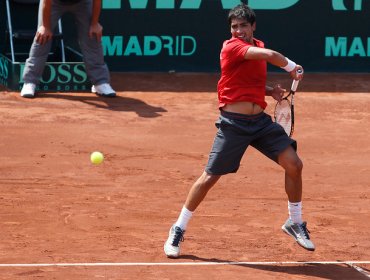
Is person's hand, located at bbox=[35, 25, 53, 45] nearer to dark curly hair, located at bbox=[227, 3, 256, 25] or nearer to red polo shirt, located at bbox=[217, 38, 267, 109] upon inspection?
red polo shirt, located at bbox=[217, 38, 267, 109]

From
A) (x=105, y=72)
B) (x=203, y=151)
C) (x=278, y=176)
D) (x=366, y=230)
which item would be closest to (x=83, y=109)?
(x=105, y=72)

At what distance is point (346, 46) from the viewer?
15.1 m

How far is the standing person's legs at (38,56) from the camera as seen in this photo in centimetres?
1291

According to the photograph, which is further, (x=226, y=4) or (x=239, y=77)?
(x=226, y=4)

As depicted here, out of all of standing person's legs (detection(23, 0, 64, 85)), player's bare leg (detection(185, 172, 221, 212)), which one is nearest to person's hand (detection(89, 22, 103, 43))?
standing person's legs (detection(23, 0, 64, 85))

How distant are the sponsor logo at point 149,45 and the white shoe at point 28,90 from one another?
6.22 ft

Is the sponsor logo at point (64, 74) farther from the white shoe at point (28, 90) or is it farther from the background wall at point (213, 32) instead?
the background wall at point (213, 32)

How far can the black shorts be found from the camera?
736 cm

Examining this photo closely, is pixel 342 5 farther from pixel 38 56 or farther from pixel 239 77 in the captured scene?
pixel 239 77

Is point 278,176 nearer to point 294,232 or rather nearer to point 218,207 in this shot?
point 218,207

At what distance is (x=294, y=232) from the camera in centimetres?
769

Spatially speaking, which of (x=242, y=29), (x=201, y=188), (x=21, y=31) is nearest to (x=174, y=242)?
(x=201, y=188)

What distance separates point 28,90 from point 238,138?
243 inches

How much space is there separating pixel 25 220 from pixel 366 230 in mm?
2708
